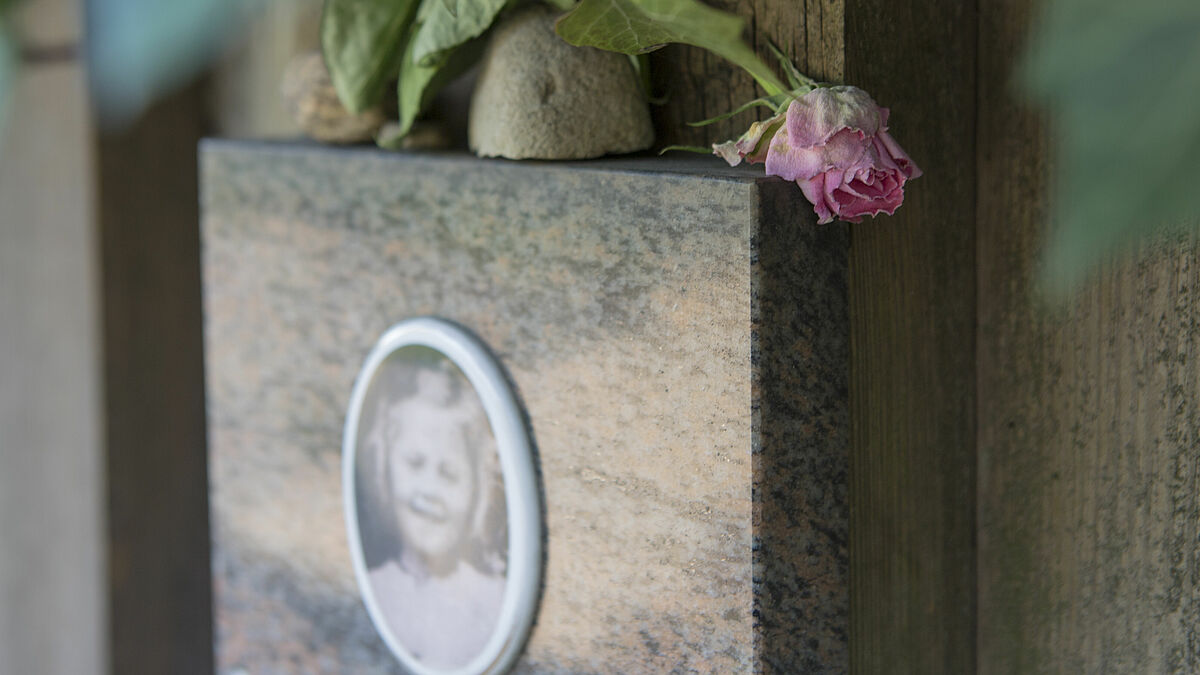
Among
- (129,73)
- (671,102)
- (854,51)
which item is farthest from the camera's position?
(129,73)

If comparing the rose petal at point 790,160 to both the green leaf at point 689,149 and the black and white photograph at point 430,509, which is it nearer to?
the green leaf at point 689,149

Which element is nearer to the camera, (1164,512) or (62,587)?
(1164,512)

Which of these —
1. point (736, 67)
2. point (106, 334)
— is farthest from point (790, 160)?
point (106, 334)

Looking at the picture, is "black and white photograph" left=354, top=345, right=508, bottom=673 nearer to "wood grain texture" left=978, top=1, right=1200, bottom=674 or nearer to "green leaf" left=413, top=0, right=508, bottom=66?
"green leaf" left=413, top=0, right=508, bottom=66

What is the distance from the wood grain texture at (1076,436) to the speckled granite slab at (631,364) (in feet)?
0.50

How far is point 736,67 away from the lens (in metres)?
0.72

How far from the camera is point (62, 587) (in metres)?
1.30

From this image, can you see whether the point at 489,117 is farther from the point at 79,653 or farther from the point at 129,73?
the point at 79,653

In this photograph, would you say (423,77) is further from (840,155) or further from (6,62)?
(6,62)

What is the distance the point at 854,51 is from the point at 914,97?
0.21 feet

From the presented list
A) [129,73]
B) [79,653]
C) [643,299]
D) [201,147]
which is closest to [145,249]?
[129,73]

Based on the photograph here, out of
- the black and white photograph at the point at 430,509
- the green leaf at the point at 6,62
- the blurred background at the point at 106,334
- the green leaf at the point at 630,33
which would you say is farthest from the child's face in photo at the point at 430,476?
the green leaf at the point at 6,62

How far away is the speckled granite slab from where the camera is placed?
64cm

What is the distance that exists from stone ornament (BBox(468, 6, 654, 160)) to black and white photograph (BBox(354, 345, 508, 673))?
6.8 inches
